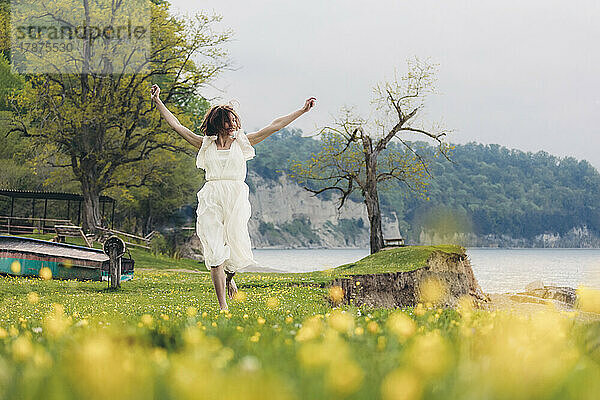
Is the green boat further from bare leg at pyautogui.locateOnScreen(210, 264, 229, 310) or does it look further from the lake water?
the lake water

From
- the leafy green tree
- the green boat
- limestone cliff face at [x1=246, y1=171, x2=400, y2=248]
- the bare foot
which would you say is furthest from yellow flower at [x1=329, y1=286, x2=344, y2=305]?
limestone cliff face at [x1=246, y1=171, x2=400, y2=248]

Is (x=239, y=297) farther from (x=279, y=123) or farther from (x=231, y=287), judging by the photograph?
(x=279, y=123)

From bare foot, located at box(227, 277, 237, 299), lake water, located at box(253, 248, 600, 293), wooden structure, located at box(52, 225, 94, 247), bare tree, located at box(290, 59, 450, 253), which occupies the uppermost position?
bare tree, located at box(290, 59, 450, 253)

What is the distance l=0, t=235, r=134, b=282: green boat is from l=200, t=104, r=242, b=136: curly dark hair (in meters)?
11.0

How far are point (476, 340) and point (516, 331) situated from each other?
329 mm

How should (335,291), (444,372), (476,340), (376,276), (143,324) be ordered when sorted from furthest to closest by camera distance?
(376,276)
(335,291)
(143,324)
(476,340)
(444,372)

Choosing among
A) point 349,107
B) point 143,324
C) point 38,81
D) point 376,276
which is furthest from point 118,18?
point 143,324

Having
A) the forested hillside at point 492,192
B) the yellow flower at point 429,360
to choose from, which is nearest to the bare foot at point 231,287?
the yellow flower at point 429,360

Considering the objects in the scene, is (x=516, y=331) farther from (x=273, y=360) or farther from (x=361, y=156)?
(x=361, y=156)

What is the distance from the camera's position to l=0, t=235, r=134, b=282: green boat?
59.0 feet

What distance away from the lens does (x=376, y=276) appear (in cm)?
1586

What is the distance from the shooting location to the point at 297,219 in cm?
10744

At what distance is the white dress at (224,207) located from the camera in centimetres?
769

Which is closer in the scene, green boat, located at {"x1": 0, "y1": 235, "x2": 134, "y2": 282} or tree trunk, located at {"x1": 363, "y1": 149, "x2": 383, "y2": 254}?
green boat, located at {"x1": 0, "y1": 235, "x2": 134, "y2": 282}
